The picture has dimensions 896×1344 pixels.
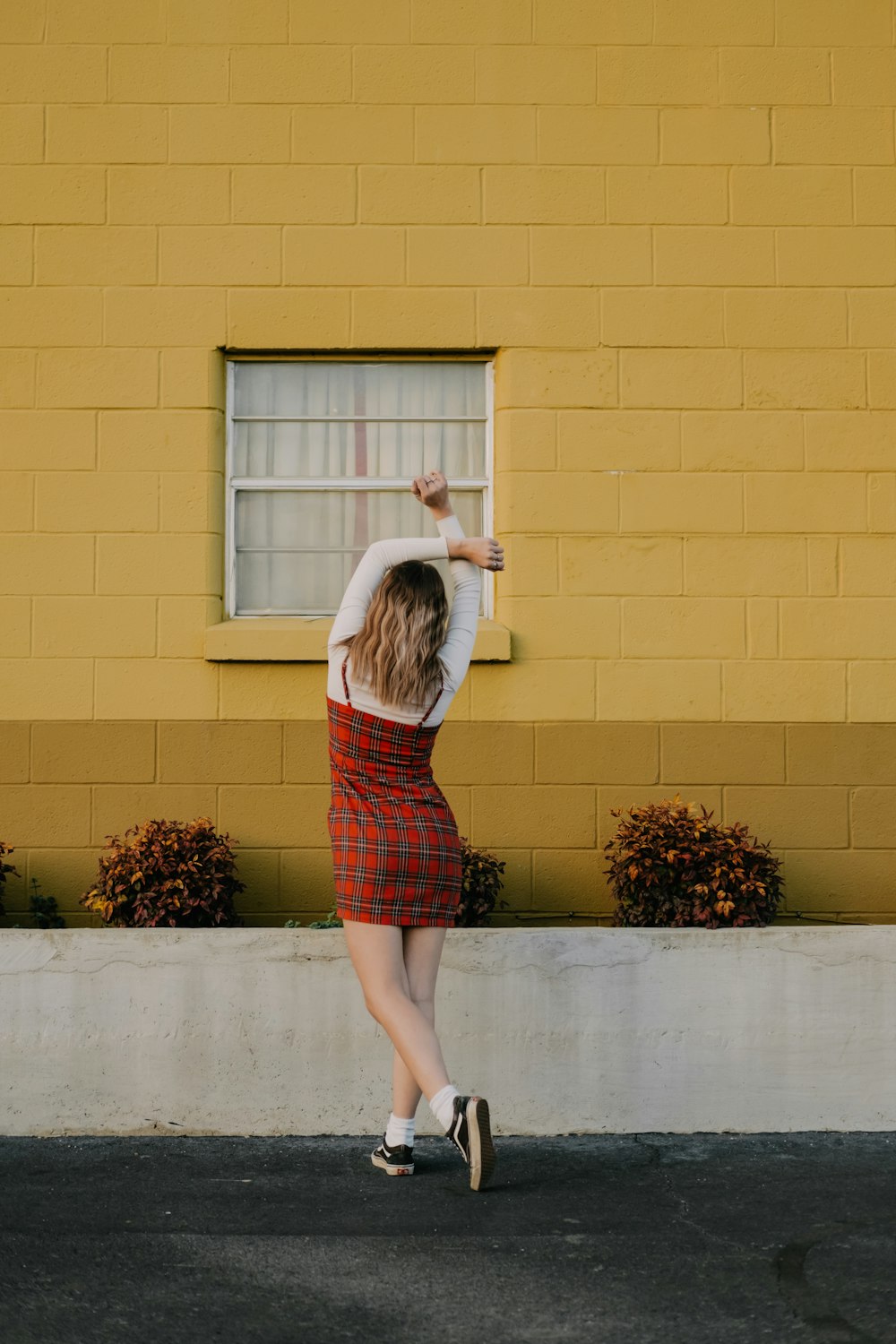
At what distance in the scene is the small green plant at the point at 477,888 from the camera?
566 centimetres

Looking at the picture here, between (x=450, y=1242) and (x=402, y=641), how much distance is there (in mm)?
1778

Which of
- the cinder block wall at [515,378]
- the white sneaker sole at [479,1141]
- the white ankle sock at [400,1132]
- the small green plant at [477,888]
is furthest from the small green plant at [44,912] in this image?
the white sneaker sole at [479,1141]

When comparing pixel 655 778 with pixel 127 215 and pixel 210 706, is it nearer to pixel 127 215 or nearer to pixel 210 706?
pixel 210 706

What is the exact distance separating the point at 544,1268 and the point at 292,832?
276cm

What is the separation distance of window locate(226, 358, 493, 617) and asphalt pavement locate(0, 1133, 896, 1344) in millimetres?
2576

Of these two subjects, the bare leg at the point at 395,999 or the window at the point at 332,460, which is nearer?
the bare leg at the point at 395,999

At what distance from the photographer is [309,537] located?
652cm

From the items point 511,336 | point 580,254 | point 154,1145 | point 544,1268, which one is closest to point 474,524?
point 511,336

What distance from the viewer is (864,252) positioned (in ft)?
20.8

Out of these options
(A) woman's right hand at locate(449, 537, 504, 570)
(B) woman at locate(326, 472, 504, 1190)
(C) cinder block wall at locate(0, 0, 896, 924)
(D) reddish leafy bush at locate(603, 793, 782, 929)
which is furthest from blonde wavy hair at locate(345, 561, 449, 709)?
(C) cinder block wall at locate(0, 0, 896, 924)

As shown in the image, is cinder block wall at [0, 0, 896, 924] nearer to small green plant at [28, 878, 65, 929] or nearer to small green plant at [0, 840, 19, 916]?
small green plant at [28, 878, 65, 929]

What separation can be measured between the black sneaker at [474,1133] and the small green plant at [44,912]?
2.50 m

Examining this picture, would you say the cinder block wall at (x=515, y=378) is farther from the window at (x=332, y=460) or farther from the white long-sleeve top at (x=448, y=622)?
the white long-sleeve top at (x=448, y=622)

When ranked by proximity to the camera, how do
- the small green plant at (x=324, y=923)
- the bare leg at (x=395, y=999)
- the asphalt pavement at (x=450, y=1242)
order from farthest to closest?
1. the small green plant at (x=324, y=923)
2. the bare leg at (x=395, y=999)
3. the asphalt pavement at (x=450, y=1242)
